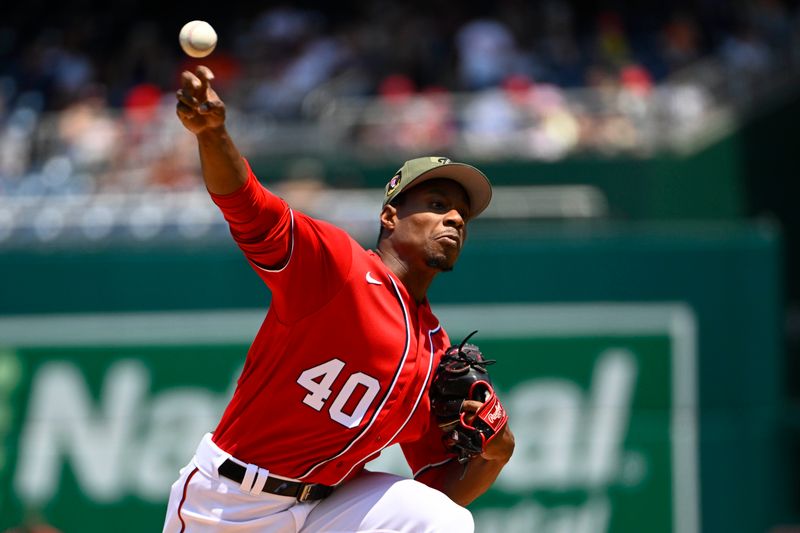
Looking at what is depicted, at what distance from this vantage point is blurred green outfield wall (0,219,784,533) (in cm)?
865

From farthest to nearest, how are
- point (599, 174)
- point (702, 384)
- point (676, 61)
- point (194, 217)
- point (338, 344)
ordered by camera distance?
point (676, 61)
point (599, 174)
point (194, 217)
point (702, 384)
point (338, 344)

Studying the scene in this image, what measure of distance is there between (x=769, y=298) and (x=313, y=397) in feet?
18.3

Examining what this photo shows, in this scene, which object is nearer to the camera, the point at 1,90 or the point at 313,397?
the point at 313,397

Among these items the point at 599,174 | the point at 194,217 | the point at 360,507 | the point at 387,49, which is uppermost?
the point at 387,49

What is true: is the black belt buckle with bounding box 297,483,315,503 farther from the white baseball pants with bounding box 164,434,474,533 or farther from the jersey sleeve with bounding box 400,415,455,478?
the jersey sleeve with bounding box 400,415,455,478

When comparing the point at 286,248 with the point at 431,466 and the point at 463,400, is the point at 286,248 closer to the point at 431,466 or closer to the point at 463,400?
the point at 463,400

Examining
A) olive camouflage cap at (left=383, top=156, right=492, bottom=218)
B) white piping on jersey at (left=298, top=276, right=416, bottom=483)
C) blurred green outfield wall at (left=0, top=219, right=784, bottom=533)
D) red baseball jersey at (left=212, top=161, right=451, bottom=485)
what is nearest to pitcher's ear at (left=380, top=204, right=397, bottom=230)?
olive camouflage cap at (left=383, top=156, right=492, bottom=218)

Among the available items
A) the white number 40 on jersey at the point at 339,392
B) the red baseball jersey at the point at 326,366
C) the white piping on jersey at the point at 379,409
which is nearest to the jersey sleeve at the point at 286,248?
the red baseball jersey at the point at 326,366

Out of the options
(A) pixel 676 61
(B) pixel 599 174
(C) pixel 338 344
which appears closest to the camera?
(C) pixel 338 344

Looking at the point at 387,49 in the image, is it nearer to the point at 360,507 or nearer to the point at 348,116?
the point at 348,116

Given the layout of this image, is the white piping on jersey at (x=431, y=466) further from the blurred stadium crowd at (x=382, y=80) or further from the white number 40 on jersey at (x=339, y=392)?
the blurred stadium crowd at (x=382, y=80)

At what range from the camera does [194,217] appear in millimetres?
9820

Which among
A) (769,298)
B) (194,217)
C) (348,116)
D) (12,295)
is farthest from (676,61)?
(12,295)

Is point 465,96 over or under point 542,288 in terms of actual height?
over
